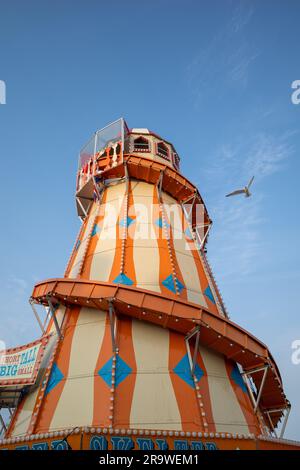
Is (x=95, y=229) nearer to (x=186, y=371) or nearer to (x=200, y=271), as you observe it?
(x=200, y=271)

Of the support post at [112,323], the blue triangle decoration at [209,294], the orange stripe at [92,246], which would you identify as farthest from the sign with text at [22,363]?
the blue triangle decoration at [209,294]

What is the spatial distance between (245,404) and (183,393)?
3.50 m

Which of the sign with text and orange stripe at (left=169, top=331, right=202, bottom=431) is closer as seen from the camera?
orange stripe at (left=169, top=331, right=202, bottom=431)

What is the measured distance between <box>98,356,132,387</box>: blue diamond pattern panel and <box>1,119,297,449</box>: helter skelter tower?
0.13 feet

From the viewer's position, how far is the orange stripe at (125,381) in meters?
12.8

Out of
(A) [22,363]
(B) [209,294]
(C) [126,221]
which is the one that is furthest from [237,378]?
(C) [126,221]

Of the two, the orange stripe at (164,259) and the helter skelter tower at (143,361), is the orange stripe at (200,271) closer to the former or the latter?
the helter skelter tower at (143,361)

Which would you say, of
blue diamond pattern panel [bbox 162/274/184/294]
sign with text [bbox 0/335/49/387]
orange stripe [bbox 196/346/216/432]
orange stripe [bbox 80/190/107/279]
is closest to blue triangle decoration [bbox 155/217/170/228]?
orange stripe [bbox 80/190/107/279]

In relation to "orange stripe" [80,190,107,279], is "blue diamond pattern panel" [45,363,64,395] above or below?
below

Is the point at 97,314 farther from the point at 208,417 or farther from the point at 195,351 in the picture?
the point at 208,417

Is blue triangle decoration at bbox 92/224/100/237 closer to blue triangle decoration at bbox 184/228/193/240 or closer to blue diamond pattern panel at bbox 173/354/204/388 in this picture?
blue triangle decoration at bbox 184/228/193/240

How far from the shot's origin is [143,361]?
47.3 ft

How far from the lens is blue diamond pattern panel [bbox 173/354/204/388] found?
46.7ft
